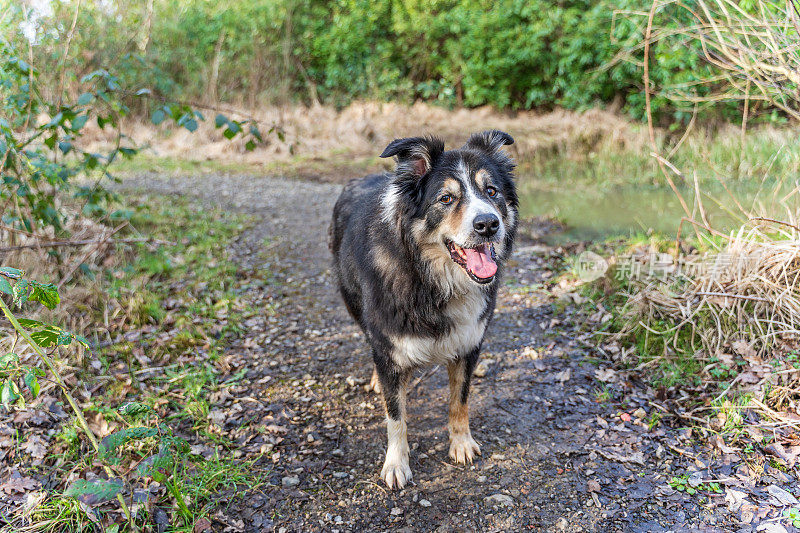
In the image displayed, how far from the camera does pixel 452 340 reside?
3299 mm

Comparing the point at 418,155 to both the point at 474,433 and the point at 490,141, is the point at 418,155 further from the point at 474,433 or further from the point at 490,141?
the point at 474,433

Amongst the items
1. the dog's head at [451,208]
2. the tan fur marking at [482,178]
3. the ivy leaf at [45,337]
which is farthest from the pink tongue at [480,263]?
the ivy leaf at [45,337]

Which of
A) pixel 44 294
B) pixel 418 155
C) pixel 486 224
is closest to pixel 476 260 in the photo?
pixel 486 224

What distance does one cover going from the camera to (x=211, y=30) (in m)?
14.9

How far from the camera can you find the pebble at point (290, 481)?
133 inches

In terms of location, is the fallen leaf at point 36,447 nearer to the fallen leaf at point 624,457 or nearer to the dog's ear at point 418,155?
the dog's ear at point 418,155

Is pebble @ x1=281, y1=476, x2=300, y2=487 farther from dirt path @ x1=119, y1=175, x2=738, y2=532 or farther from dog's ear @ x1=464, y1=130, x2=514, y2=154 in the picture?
dog's ear @ x1=464, y1=130, x2=514, y2=154

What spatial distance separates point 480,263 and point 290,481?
1.87 meters

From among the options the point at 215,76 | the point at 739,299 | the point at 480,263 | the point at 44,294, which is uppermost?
the point at 215,76

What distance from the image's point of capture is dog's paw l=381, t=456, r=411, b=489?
3.36 metres

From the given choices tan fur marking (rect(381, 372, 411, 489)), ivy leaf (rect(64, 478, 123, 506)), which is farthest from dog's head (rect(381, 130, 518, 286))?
ivy leaf (rect(64, 478, 123, 506))

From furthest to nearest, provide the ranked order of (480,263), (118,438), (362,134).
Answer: (362,134) < (480,263) < (118,438)

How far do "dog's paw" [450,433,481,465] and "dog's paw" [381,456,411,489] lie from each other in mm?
346

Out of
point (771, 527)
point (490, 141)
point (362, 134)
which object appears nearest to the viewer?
point (771, 527)
